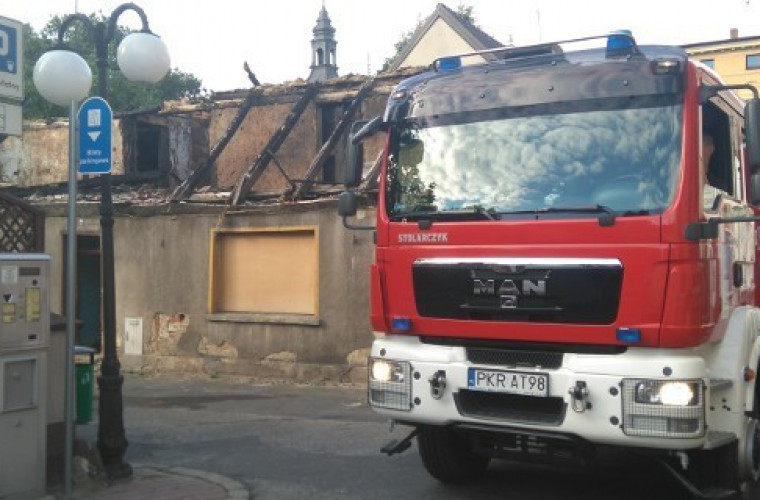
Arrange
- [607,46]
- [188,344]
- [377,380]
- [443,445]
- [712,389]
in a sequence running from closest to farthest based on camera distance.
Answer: [712,389] → [607,46] → [377,380] → [443,445] → [188,344]

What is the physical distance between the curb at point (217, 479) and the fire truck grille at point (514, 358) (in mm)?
2230

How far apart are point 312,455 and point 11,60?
14.5 ft

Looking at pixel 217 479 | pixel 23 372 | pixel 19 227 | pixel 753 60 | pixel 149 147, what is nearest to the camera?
pixel 23 372

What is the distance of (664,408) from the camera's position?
4.71 meters

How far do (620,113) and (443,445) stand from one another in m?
2.93

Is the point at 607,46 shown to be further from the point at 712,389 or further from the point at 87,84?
the point at 87,84

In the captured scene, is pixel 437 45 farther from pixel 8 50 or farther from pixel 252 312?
pixel 8 50

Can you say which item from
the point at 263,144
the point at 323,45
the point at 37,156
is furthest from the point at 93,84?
the point at 263,144

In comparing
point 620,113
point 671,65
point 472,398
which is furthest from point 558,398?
point 671,65

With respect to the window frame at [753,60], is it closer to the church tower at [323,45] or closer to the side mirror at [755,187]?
the church tower at [323,45]

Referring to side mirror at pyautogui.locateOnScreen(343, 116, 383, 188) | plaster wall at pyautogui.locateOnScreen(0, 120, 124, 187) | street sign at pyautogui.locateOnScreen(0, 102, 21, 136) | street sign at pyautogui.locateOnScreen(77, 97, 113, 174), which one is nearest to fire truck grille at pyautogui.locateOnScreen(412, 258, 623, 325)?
side mirror at pyautogui.locateOnScreen(343, 116, 383, 188)

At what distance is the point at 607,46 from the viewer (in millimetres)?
5422

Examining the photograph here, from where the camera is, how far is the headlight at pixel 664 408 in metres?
4.69

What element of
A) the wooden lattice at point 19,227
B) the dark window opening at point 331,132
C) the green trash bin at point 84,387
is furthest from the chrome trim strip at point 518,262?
the dark window opening at point 331,132
